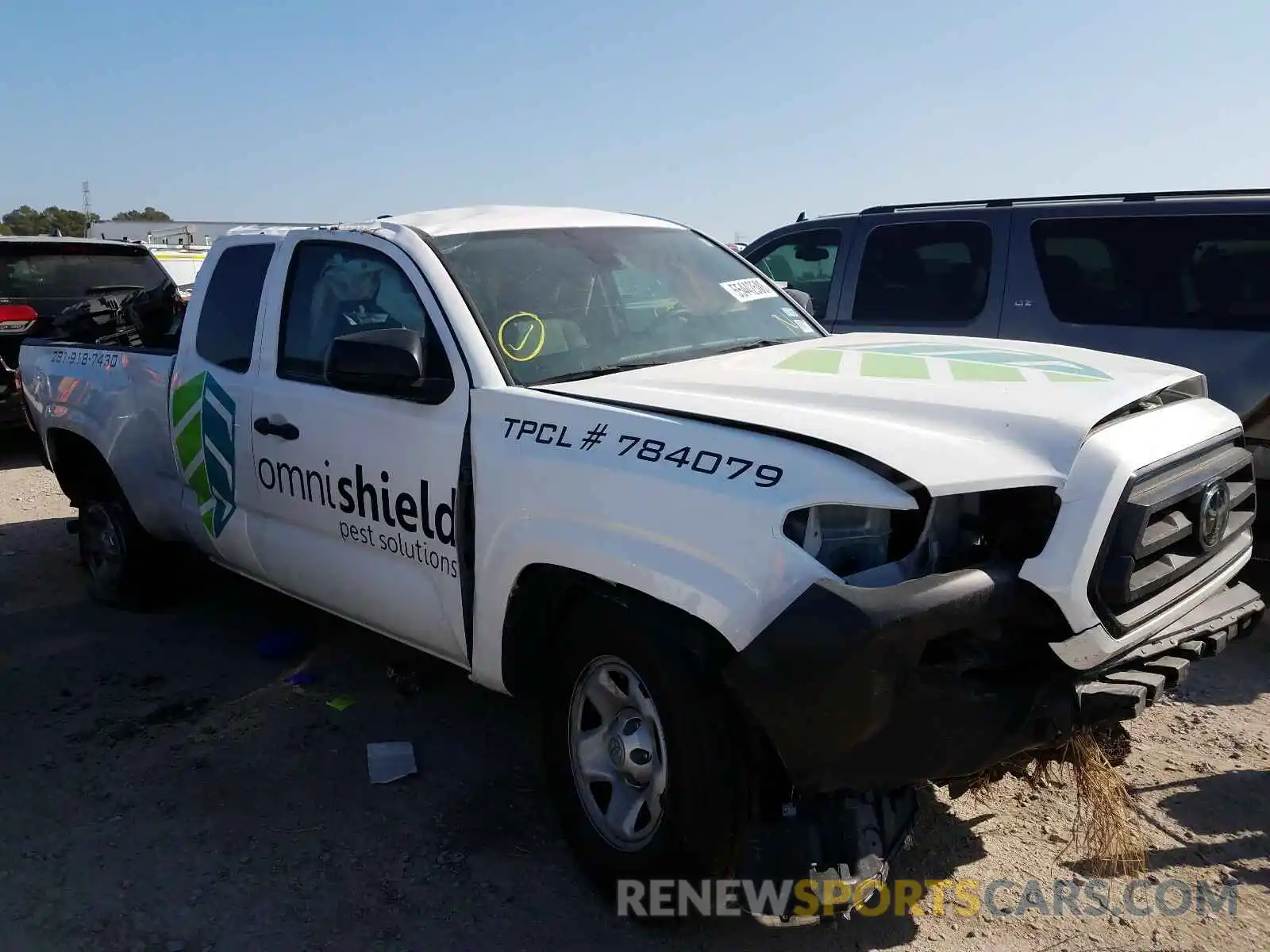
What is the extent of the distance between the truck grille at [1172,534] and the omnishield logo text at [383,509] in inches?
74.5

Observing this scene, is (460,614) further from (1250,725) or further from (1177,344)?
(1177,344)

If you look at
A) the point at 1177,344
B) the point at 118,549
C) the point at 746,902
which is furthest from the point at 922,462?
the point at 118,549

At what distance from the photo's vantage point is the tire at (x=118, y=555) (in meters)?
5.33

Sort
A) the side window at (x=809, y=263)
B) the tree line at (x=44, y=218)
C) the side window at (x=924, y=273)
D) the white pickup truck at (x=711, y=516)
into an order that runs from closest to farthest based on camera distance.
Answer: the white pickup truck at (x=711, y=516) < the side window at (x=924, y=273) < the side window at (x=809, y=263) < the tree line at (x=44, y=218)

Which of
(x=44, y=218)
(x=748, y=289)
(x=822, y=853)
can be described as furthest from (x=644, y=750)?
(x=44, y=218)

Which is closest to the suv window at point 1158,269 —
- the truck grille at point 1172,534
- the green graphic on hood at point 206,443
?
the truck grille at point 1172,534

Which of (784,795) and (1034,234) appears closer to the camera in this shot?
(784,795)

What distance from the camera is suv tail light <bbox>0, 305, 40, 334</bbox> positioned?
877 centimetres

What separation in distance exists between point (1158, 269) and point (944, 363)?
2821mm

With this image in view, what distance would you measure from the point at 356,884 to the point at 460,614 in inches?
33.7

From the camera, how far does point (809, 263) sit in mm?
7078

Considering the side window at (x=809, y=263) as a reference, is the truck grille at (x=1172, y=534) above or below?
below

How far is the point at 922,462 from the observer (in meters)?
2.37

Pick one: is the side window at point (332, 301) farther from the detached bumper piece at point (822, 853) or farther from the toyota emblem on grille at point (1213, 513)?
the toyota emblem on grille at point (1213, 513)
